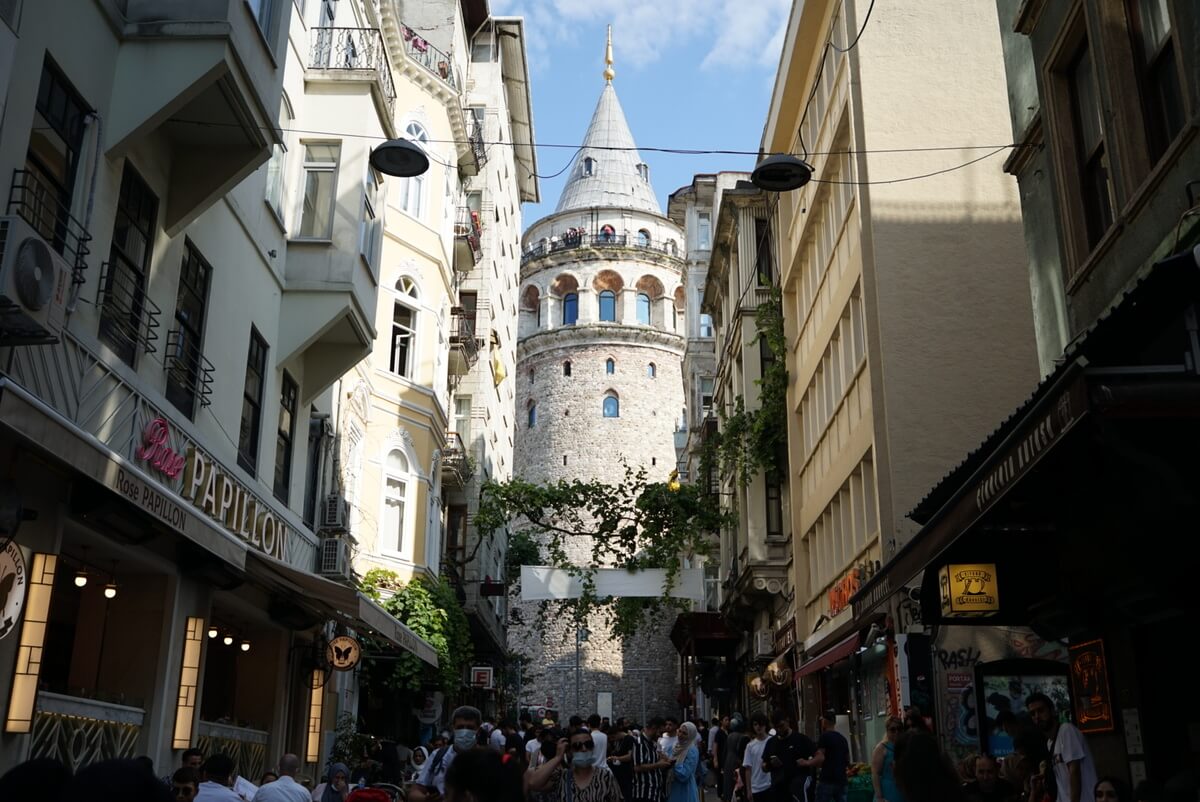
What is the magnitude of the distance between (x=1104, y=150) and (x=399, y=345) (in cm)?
1761

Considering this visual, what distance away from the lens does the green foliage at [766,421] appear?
27.5 metres

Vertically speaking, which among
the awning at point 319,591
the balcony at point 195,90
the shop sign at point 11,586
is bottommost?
the shop sign at point 11,586

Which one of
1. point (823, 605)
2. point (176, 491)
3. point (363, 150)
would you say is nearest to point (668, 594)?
point (823, 605)

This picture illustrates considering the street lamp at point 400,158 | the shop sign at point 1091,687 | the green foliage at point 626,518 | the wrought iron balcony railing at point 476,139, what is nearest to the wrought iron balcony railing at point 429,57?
the wrought iron balcony railing at point 476,139

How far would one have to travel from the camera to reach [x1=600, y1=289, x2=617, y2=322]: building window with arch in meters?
68.4

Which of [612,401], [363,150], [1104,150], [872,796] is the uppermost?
[612,401]

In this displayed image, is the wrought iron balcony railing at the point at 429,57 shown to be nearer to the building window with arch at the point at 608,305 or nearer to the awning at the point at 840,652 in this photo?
the awning at the point at 840,652

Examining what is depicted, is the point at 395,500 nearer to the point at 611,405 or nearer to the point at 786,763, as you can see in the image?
the point at 786,763

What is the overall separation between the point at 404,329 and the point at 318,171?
837 centimetres

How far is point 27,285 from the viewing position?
8.06 m

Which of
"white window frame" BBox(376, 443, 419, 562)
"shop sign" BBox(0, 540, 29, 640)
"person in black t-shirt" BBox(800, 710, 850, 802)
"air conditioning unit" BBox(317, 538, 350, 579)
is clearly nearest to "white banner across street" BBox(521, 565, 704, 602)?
"white window frame" BBox(376, 443, 419, 562)

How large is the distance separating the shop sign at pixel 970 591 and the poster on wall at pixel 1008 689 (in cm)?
385

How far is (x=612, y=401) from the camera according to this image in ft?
220

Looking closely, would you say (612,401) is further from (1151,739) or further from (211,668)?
(1151,739)
